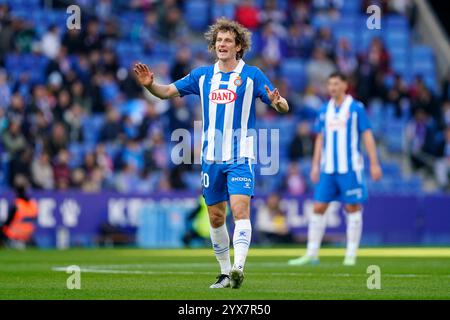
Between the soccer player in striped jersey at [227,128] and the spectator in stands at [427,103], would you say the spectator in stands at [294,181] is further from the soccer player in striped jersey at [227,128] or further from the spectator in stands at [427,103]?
the soccer player in striped jersey at [227,128]

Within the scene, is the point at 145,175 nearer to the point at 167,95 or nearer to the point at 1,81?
the point at 1,81

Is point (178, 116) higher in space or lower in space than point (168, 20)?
lower

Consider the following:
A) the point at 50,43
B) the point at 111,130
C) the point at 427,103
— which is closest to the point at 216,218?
the point at 111,130

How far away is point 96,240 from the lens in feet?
73.6

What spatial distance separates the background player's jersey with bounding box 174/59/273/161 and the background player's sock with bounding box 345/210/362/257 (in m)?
5.14

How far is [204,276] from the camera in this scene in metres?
12.2

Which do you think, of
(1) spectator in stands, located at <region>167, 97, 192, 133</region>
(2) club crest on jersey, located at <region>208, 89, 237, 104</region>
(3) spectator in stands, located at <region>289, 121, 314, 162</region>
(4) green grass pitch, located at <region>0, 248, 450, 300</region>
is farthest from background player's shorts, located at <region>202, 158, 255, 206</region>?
(3) spectator in stands, located at <region>289, 121, 314, 162</region>

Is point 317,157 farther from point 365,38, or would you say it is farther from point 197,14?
point 365,38

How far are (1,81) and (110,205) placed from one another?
3863 millimetres

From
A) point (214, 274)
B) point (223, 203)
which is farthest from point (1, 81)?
point (223, 203)

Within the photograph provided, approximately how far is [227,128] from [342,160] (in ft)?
17.6

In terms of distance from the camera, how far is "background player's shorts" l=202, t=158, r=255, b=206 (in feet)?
34.6

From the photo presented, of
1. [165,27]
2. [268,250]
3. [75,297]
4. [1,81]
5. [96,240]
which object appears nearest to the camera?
[75,297]

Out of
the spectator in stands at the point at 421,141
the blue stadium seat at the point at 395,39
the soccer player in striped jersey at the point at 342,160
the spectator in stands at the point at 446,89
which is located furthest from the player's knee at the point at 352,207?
the blue stadium seat at the point at 395,39
